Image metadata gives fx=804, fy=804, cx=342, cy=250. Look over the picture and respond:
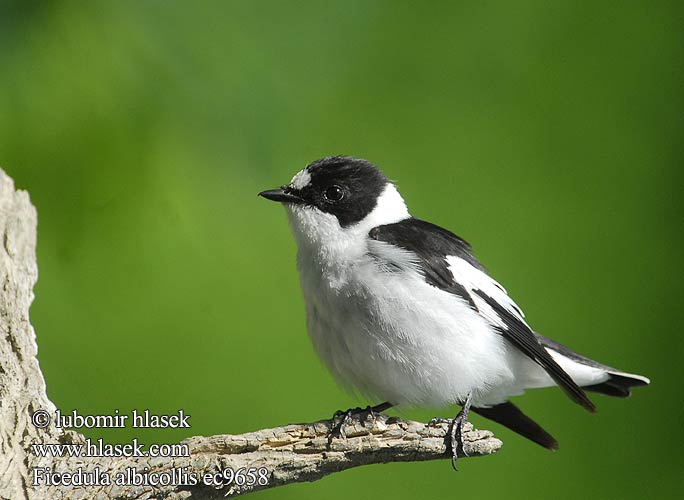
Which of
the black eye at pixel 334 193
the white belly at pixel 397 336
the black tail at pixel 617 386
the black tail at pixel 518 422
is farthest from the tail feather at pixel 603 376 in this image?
the black eye at pixel 334 193

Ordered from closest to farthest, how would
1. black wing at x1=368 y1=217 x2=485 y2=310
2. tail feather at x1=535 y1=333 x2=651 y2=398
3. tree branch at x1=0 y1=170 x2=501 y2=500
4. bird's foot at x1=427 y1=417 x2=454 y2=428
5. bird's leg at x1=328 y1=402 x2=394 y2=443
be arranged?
1. tree branch at x1=0 y1=170 x2=501 y2=500
2. bird's leg at x1=328 y1=402 x2=394 y2=443
3. bird's foot at x1=427 y1=417 x2=454 y2=428
4. black wing at x1=368 y1=217 x2=485 y2=310
5. tail feather at x1=535 y1=333 x2=651 y2=398

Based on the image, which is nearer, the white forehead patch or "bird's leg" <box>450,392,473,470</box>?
"bird's leg" <box>450,392,473,470</box>

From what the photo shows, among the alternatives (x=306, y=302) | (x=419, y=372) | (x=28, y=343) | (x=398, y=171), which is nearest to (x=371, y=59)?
(x=398, y=171)

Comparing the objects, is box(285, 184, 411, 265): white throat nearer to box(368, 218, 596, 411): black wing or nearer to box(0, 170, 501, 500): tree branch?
box(368, 218, 596, 411): black wing

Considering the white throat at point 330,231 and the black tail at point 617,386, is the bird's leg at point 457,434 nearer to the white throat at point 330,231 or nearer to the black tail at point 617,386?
the white throat at point 330,231

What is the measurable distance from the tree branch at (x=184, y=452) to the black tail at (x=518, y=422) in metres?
0.43

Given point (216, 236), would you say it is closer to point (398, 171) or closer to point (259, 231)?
point (259, 231)

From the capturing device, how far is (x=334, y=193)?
7.43 ft

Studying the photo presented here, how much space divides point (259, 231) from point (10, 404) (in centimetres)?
102

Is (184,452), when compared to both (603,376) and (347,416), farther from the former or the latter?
(603,376)

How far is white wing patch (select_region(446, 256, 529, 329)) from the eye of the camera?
7.13 ft

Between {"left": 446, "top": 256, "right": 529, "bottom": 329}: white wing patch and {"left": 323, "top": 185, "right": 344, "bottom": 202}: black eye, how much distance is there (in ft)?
1.15

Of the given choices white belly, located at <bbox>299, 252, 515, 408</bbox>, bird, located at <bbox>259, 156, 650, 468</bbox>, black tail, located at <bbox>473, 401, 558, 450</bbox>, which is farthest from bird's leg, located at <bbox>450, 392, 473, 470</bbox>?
black tail, located at <bbox>473, 401, 558, 450</bbox>

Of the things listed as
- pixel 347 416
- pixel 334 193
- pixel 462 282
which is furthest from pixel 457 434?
pixel 334 193
